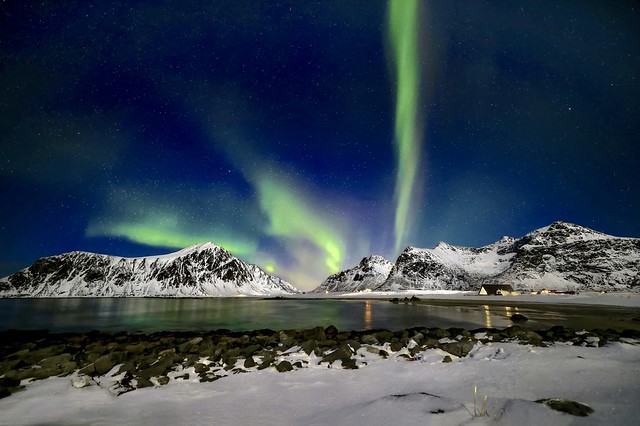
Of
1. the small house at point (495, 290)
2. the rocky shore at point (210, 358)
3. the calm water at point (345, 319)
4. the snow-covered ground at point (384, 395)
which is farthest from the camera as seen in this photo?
the small house at point (495, 290)

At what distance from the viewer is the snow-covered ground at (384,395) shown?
656 cm

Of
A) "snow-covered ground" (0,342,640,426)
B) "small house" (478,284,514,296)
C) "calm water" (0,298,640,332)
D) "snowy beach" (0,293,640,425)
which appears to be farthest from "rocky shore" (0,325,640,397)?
"small house" (478,284,514,296)

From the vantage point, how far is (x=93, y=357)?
49.4ft

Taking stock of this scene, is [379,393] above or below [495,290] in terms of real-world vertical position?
above

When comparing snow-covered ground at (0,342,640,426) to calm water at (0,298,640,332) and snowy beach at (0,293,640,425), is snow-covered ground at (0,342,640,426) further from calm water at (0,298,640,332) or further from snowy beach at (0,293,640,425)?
calm water at (0,298,640,332)

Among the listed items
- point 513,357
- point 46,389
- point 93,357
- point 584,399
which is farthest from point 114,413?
point 513,357

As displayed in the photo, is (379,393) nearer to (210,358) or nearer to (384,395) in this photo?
(384,395)

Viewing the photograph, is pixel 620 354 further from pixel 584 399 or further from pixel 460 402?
pixel 460 402

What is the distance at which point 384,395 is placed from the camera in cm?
875

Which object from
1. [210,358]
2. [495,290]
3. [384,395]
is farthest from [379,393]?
[495,290]

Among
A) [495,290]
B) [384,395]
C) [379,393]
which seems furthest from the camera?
[495,290]

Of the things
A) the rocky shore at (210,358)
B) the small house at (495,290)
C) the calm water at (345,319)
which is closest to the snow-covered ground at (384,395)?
the rocky shore at (210,358)

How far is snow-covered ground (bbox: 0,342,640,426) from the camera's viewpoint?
6.56 m

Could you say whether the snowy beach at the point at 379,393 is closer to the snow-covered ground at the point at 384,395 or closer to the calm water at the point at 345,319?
the snow-covered ground at the point at 384,395
